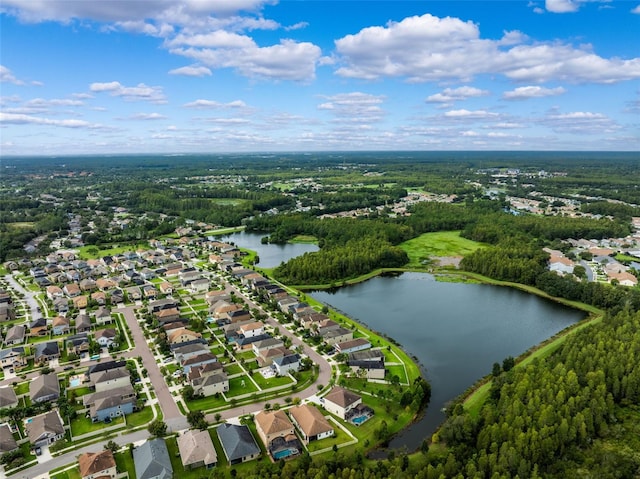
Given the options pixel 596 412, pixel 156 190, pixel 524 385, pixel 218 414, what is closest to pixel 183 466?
pixel 218 414

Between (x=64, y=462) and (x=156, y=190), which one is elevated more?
(x=156, y=190)

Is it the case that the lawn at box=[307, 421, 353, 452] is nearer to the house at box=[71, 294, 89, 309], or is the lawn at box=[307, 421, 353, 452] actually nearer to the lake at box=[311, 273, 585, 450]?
the lake at box=[311, 273, 585, 450]

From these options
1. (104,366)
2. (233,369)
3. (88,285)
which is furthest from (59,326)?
(233,369)

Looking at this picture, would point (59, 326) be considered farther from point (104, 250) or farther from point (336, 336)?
point (104, 250)

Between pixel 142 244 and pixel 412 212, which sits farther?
pixel 412 212

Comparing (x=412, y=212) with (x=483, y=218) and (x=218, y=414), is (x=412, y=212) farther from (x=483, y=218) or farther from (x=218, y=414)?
(x=218, y=414)

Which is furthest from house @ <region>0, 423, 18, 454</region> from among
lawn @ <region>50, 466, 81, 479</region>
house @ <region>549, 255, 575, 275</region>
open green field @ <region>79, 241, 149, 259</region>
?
house @ <region>549, 255, 575, 275</region>

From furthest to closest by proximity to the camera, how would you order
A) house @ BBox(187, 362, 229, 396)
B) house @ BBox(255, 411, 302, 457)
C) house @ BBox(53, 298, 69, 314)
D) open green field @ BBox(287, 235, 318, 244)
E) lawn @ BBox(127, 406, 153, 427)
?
open green field @ BBox(287, 235, 318, 244)
house @ BBox(53, 298, 69, 314)
house @ BBox(187, 362, 229, 396)
lawn @ BBox(127, 406, 153, 427)
house @ BBox(255, 411, 302, 457)
